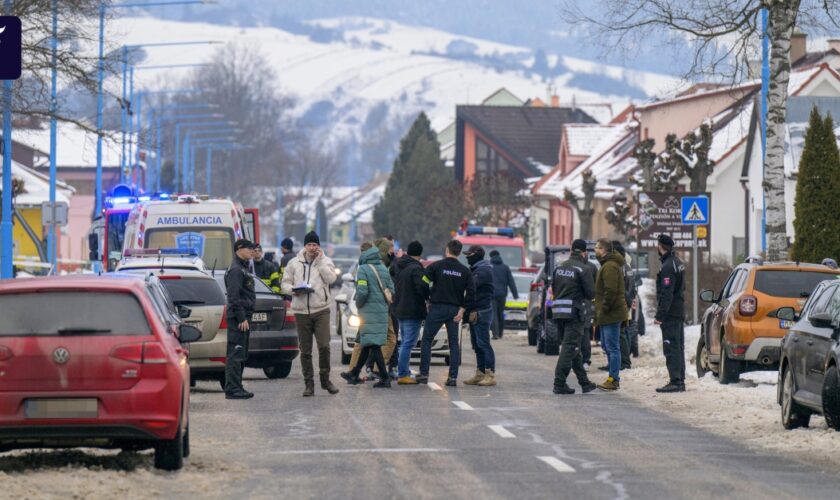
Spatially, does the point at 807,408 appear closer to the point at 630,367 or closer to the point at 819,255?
the point at 630,367

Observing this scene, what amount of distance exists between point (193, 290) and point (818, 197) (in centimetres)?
1474

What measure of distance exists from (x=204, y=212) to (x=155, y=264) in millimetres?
8047

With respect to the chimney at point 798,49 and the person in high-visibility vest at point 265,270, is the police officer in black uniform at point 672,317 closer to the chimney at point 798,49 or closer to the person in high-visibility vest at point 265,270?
the person in high-visibility vest at point 265,270

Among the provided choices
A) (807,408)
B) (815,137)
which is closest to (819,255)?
(815,137)

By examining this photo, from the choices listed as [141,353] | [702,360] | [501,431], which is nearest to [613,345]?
[702,360]

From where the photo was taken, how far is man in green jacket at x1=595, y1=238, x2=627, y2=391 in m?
21.6

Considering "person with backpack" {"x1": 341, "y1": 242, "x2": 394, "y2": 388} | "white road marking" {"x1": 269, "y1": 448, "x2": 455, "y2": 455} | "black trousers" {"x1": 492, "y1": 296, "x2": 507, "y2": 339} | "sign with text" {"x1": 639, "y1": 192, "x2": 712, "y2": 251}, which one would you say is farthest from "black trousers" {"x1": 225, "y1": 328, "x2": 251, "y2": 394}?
"sign with text" {"x1": 639, "y1": 192, "x2": 712, "y2": 251}

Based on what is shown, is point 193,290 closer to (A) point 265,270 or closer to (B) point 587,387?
(B) point 587,387

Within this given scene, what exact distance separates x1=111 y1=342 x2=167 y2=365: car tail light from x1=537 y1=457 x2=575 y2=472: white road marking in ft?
9.51

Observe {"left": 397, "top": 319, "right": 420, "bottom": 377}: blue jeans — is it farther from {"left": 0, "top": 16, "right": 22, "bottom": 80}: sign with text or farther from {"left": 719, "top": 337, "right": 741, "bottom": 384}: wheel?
{"left": 0, "top": 16, "right": 22, "bottom": 80}: sign with text

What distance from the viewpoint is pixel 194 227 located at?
1172 inches

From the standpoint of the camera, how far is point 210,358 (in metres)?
21.0

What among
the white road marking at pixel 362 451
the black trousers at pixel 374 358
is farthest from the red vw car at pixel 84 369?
the black trousers at pixel 374 358

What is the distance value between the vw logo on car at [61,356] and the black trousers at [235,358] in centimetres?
749
